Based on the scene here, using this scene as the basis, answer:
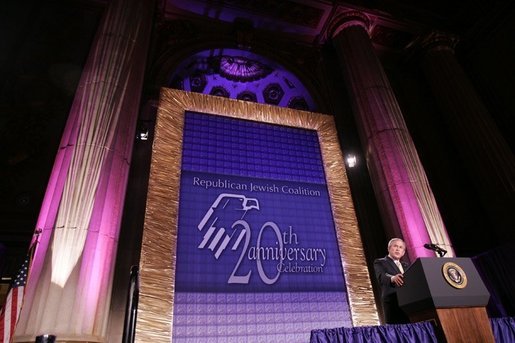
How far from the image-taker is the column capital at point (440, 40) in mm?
7473

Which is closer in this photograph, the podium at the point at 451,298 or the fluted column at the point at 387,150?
Answer: the podium at the point at 451,298

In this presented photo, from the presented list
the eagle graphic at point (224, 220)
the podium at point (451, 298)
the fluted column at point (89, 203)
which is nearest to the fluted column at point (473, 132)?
the podium at point (451, 298)

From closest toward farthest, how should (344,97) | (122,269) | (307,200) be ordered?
(122,269) < (307,200) < (344,97)

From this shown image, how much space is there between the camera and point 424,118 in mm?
7277

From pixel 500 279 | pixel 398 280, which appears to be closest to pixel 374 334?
pixel 398 280

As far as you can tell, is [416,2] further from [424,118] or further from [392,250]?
[392,250]

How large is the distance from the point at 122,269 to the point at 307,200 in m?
2.83

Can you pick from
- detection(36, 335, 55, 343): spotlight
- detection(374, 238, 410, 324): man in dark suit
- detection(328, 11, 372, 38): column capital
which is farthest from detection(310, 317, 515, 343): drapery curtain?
detection(328, 11, 372, 38): column capital

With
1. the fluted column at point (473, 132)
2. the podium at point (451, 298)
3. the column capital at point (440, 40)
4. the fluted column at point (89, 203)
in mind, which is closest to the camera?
the podium at point (451, 298)

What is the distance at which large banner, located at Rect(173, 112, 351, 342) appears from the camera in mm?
4059

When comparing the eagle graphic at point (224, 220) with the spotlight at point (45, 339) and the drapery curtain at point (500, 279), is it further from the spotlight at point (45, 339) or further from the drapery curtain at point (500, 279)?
the drapery curtain at point (500, 279)

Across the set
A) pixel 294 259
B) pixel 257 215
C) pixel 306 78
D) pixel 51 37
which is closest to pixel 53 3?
pixel 51 37

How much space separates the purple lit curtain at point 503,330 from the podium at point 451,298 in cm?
25

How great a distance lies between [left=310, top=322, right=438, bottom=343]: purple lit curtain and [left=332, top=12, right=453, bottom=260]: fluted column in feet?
7.85
